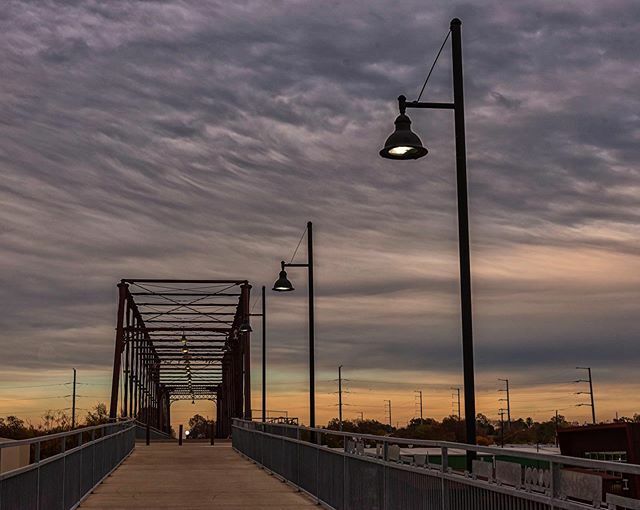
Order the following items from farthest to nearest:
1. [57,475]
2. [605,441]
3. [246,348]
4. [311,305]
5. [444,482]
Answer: [246,348], [311,305], [605,441], [57,475], [444,482]

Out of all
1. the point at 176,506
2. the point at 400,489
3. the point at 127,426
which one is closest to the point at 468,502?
the point at 400,489

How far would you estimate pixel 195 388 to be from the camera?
164 meters

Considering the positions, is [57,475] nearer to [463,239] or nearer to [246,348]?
[463,239]

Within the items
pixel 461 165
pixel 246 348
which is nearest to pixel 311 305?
pixel 461 165

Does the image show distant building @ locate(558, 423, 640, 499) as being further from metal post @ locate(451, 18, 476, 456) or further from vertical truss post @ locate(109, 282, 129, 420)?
vertical truss post @ locate(109, 282, 129, 420)

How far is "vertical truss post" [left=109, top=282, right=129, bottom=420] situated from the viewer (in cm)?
6606

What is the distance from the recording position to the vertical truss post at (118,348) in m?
66.1

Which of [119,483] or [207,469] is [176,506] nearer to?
[119,483]

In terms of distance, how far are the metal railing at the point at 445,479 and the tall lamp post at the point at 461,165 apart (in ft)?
3.69

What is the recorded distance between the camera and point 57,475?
50.0 feet

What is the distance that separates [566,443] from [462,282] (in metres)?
10.8

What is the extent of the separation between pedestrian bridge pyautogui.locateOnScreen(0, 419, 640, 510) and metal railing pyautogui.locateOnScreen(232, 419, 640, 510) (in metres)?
0.01

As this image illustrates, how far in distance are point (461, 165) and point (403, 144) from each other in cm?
87

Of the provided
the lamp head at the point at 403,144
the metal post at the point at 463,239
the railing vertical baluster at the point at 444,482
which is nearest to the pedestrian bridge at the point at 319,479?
the railing vertical baluster at the point at 444,482
